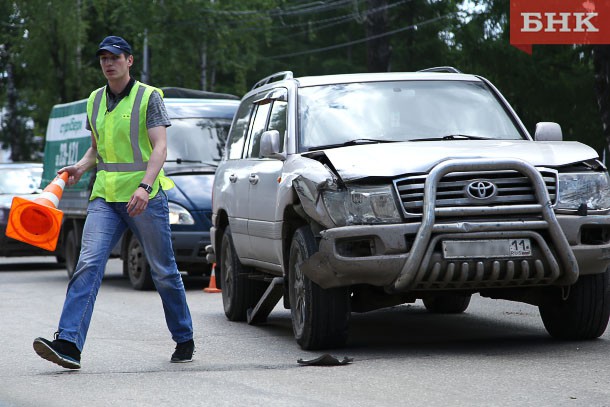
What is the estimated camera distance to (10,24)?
4716 cm

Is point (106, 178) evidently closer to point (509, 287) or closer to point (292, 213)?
point (292, 213)

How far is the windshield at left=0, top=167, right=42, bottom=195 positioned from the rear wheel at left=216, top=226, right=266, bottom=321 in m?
10.9

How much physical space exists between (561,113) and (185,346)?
19.9 m

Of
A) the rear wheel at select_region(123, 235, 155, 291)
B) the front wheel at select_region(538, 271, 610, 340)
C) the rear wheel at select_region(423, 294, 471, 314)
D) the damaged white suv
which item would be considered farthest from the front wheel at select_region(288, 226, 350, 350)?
the rear wheel at select_region(123, 235, 155, 291)

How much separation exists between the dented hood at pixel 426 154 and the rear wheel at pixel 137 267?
7314 mm

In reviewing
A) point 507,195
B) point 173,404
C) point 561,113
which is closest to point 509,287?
point 507,195

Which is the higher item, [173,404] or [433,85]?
[433,85]

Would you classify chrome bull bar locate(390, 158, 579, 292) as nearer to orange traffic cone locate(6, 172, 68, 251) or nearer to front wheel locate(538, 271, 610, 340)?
front wheel locate(538, 271, 610, 340)

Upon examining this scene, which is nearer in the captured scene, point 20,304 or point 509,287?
point 509,287

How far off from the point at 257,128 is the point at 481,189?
10.5ft

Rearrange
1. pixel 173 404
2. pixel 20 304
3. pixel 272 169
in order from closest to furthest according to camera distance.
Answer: pixel 173 404 < pixel 272 169 < pixel 20 304

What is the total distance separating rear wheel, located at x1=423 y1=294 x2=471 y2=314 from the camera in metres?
11.8

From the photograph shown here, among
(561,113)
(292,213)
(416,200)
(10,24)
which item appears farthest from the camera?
(10,24)

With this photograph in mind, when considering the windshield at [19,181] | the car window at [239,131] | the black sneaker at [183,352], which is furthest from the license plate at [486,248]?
the windshield at [19,181]
